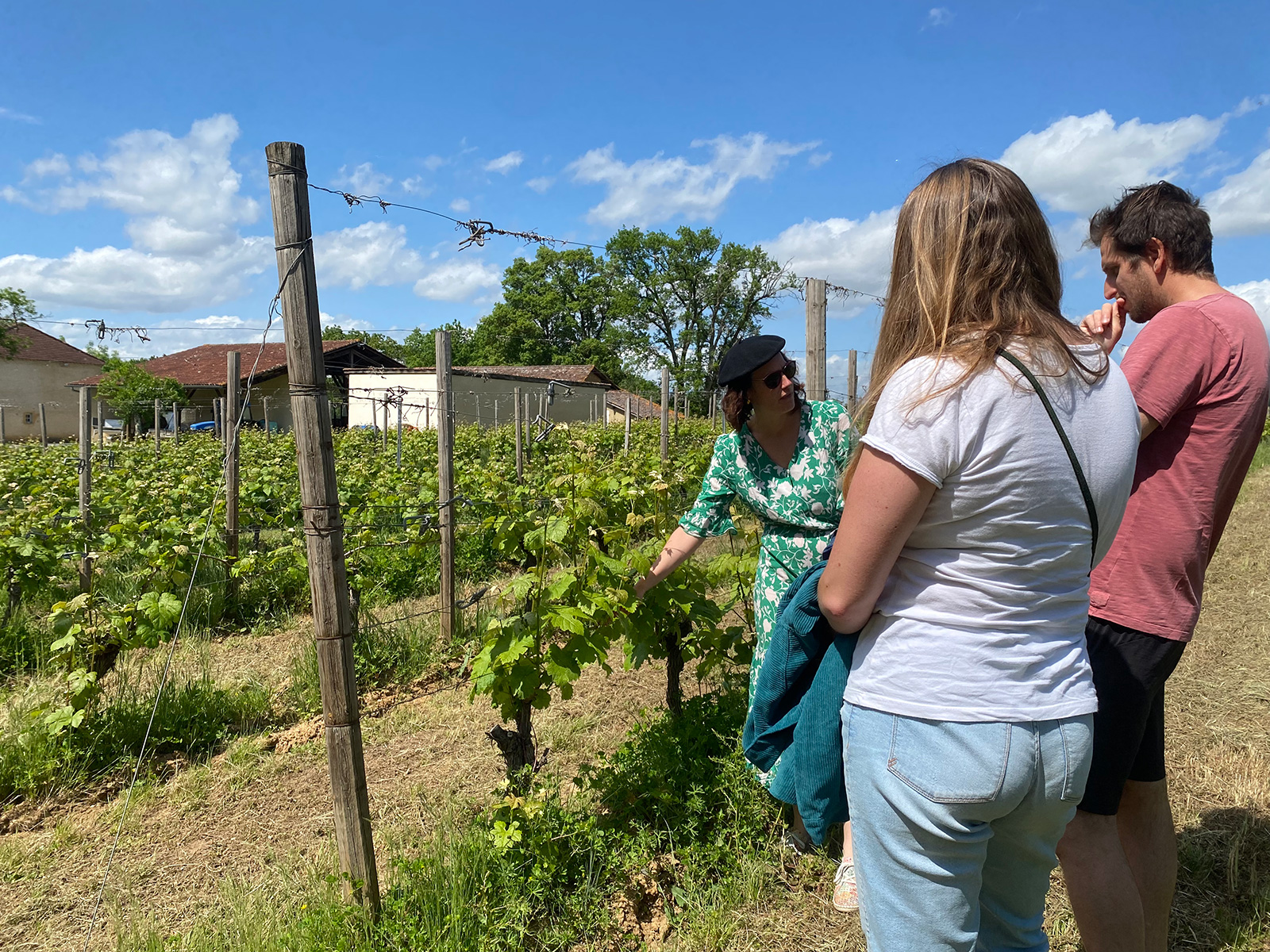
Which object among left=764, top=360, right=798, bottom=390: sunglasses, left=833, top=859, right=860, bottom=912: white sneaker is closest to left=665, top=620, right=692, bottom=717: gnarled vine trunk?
left=833, top=859, right=860, bottom=912: white sneaker

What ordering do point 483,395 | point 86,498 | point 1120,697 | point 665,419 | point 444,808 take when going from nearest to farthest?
point 1120,697 → point 444,808 → point 86,498 → point 665,419 → point 483,395

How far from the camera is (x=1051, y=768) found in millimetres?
1138

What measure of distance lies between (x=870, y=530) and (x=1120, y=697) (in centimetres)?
91

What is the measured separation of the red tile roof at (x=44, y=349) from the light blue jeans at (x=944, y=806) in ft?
146

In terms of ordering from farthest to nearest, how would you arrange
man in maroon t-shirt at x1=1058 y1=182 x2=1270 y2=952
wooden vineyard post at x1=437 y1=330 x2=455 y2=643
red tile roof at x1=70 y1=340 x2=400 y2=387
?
red tile roof at x1=70 y1=340 x2=400 y2=387, wooden vineyard post at x1=437 y1=330 x2=455 y2=643, man in maroon t-shirt at x1=1058 y1=182 x2=1270 y2=952

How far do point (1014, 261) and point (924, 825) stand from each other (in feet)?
2.81

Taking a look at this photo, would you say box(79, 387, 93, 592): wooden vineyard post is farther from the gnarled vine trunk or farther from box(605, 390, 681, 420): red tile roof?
box(605, 390, 681, 420): red tile roof

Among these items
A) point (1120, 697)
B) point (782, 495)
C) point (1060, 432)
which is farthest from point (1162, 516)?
point (782, 495)

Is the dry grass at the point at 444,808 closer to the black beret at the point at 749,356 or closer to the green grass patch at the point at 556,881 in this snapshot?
the green grass patch at the point at 556,881

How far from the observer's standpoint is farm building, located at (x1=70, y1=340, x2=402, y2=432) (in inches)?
1212

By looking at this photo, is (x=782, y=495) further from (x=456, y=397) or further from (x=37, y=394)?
(x=37, y=394)

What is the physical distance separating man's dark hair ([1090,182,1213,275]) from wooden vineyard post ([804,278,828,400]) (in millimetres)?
2639

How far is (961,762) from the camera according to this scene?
1.11 meters

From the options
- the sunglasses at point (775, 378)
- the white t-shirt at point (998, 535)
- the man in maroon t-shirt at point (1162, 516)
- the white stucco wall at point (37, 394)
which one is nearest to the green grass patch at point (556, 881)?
the man in maroon t-shirt at point (1162, 516)
